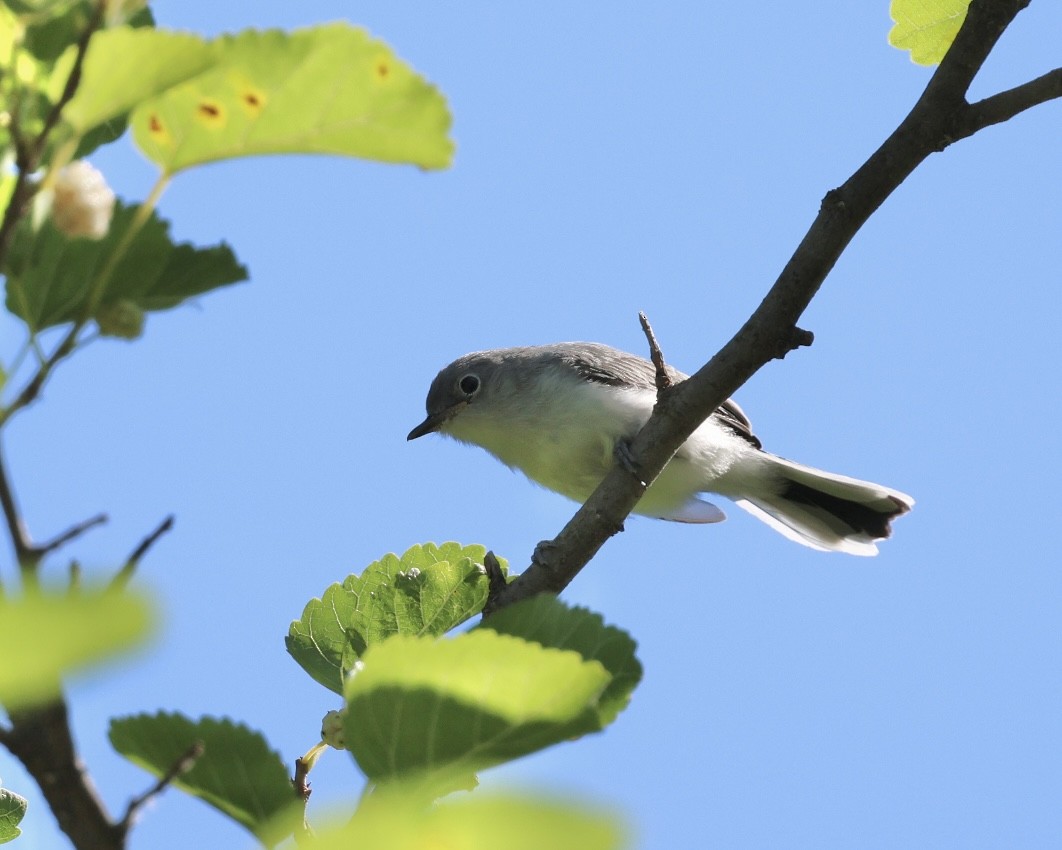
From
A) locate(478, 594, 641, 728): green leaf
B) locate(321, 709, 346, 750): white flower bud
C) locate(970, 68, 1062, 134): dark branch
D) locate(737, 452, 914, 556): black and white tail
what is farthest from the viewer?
locate(737, 452, 914, 556): black and white tail

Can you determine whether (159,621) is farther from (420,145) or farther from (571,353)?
(571,353)

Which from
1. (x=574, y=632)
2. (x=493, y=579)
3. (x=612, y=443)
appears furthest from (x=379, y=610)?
(x=612, y=443)

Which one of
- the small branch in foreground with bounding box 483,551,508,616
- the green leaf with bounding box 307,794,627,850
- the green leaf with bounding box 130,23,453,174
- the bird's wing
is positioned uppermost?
the bird's wing

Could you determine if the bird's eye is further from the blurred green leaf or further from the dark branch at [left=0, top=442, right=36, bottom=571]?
the dark branch at [left=0, top=442, right=36, bottom=571]

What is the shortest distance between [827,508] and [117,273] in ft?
19.9

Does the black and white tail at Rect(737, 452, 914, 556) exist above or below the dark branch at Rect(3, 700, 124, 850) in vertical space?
above

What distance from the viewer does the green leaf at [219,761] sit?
1.43 m

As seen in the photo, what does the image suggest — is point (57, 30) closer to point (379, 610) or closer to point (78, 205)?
point (78, 205)

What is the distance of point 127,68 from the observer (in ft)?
3.98

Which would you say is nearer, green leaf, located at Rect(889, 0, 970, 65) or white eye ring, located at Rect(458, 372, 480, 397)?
green leaf, located at Rect(889, 0, 970, 65)

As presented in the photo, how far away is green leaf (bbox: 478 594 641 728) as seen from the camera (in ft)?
5.27

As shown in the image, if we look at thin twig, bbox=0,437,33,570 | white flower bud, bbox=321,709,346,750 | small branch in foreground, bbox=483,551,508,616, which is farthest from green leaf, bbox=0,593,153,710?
small branch in foreground, bbox=483,551,508,616

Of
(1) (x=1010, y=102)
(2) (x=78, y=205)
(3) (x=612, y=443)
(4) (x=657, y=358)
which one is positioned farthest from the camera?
(3) (x=612, y=443)

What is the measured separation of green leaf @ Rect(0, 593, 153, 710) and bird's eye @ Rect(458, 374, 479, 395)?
6360 millimetres
